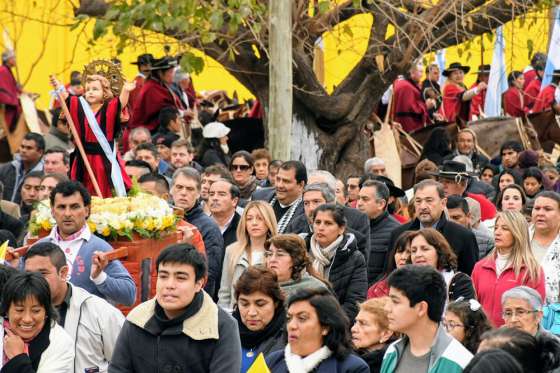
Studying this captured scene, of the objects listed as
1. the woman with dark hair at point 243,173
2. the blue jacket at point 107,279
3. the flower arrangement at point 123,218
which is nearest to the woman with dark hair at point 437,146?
the woman with dark hair at point 243,173

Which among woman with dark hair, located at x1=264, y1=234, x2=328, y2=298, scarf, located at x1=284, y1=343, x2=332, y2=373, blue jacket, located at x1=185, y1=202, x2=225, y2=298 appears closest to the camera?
scarf, located at x1=284, y1=343, x2=332, y2=373

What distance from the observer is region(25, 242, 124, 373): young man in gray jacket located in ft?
30.1

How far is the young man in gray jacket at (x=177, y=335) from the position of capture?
8.26 meters

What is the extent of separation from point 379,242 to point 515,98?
11486 millimetres

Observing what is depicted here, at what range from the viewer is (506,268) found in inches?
448

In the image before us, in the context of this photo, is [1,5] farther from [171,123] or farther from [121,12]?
[121,12]

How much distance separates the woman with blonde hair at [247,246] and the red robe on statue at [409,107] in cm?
1090

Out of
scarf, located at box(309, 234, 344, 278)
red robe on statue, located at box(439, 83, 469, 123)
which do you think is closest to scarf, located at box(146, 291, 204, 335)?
scarf, located at box(309, 234, 344, 278)

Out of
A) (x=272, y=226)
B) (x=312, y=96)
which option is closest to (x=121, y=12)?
(x=312, y=96)

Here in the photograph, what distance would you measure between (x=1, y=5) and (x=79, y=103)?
12818 mm

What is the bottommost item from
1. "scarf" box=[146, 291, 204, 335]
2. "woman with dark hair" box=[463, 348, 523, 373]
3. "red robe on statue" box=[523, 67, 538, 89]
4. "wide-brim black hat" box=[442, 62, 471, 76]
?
"scarf" box=[146, 291, 204, 335]

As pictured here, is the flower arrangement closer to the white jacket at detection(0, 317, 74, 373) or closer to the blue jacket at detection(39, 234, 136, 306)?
the blue jacket at detection(39, 234, 136, 306)

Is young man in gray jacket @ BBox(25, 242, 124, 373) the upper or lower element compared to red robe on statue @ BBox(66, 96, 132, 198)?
lower

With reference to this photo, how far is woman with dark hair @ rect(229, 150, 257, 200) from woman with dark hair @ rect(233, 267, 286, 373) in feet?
21.4
